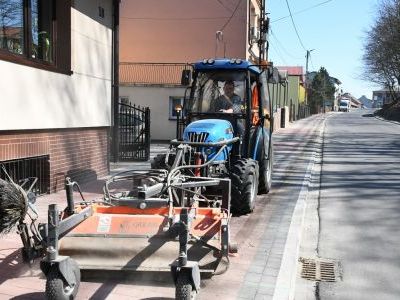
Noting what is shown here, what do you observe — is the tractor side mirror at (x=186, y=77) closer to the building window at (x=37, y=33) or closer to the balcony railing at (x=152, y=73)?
the building window at (x=37, y=33)

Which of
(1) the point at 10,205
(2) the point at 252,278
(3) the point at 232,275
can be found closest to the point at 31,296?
(1) the point at 10,205

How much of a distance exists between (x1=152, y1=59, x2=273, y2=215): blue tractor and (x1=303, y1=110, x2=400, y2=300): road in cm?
131

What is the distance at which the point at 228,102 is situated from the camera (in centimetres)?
887

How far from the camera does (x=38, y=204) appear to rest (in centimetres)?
818

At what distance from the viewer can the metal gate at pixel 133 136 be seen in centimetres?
1522

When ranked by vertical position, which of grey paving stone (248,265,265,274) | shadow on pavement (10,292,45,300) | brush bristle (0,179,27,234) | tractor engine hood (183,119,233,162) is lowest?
grey paving stone (248,265,265,274)

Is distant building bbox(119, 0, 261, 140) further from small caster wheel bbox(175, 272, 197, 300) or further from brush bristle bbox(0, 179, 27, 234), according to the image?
small caster wheel bbox(175, 272, 197, 300)

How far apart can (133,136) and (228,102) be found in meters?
7.43

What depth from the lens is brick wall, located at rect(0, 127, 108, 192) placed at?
7791 millimetres

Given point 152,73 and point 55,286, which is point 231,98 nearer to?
point 55,286

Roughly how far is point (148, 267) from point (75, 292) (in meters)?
0.67

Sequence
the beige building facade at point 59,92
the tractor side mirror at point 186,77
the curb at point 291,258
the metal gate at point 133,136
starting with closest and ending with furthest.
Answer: the curb at point 291,258
the beige building facade at point 59,92
the tractor side mirror at point 186,77
the metal gate at point 133,136

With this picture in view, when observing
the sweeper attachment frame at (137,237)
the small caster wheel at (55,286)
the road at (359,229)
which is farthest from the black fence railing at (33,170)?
the road at (359,229)

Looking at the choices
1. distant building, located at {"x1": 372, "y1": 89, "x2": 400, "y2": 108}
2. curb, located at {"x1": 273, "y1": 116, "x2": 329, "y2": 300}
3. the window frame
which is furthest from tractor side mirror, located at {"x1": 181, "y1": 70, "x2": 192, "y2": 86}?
distant building, located at {"x1": 372, "y1": 89, "x2": 400, "y2": 108}
